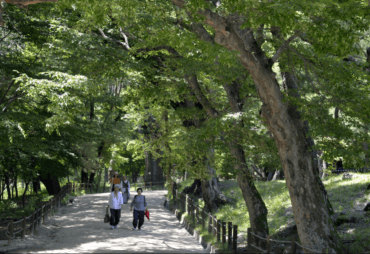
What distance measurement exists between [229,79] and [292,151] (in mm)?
3164

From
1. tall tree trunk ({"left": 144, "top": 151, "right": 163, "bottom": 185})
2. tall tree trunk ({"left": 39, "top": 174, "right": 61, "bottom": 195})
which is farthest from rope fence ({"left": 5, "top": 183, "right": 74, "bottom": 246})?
tall tree trunk ({"left": 144, "top": 151, "right": 163, "bottom": 185})

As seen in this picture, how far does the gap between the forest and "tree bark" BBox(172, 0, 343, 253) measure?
22 mm

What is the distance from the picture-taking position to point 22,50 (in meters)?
15.0

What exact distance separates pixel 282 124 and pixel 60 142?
38.1 feet

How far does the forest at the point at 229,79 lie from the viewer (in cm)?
777

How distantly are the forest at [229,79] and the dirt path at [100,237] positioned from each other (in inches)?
95.1

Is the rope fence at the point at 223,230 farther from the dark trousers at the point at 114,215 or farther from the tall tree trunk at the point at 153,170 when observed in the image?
the tall tree trunk at the point at 153,170

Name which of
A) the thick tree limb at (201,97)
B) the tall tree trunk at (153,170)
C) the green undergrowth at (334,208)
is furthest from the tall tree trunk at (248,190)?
the tall tree trunk at (153,170)

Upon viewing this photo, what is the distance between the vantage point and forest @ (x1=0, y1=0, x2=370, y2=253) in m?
7.77

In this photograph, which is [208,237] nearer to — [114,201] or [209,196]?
[114,201]

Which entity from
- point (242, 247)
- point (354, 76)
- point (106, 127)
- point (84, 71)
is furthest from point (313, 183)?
point (106, 127)

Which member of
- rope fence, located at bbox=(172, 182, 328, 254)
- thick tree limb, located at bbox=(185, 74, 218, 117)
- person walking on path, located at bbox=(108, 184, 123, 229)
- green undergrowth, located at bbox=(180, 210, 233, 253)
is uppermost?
thick tree limb, located at bbox=(185, 74, 218, 117)

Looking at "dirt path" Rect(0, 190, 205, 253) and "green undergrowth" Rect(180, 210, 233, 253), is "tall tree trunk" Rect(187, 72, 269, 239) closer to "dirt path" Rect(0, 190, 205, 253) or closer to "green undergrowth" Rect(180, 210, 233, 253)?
"green undergrowth" Rect(180, 210, 233, 253)

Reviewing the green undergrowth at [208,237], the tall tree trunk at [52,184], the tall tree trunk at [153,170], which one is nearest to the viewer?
the green undergrowth at [208,237]
